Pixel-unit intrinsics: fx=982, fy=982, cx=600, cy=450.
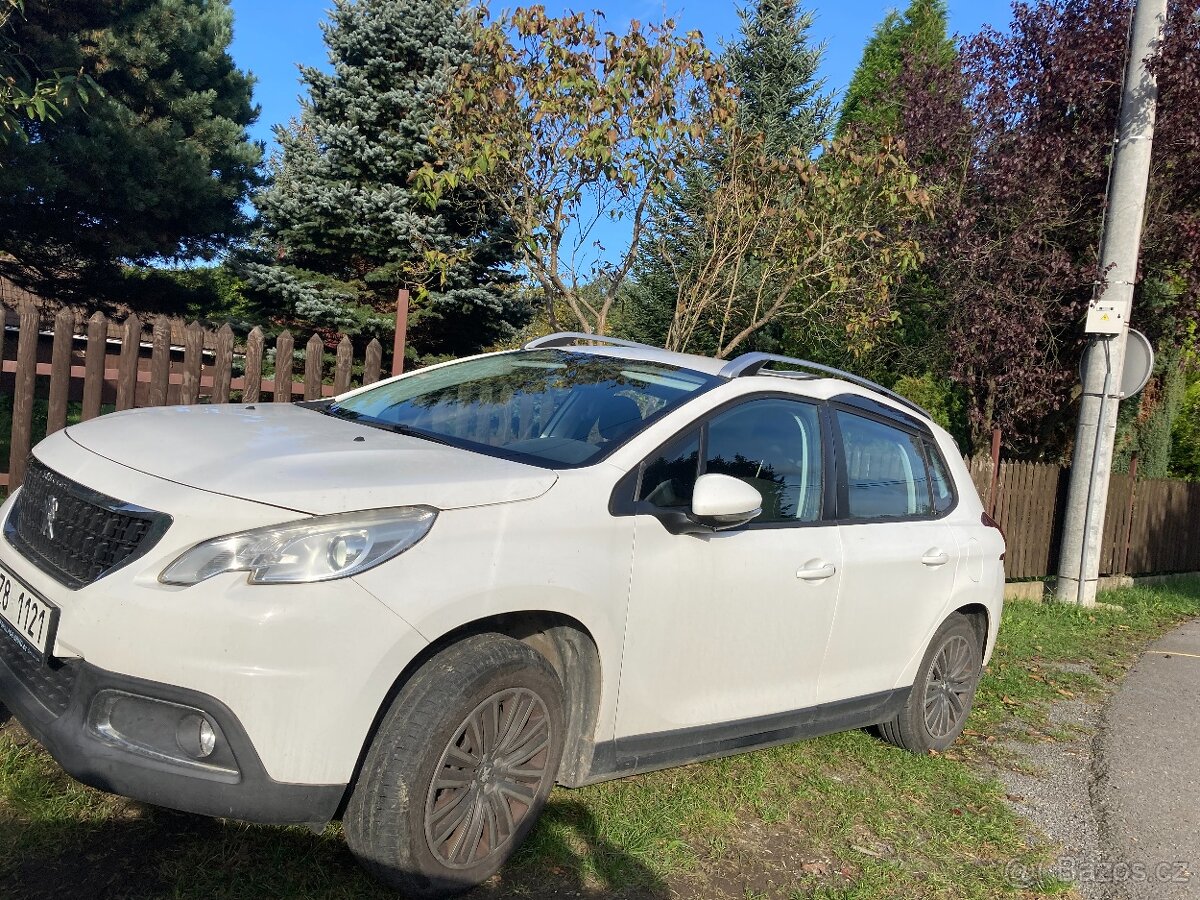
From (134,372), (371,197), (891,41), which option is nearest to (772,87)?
(891,41)

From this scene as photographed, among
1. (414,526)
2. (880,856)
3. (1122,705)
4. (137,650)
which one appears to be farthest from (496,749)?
(1122,705)

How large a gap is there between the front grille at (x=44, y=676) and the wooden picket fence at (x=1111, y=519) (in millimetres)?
8605

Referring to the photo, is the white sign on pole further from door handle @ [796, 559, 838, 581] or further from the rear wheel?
the rear wheel

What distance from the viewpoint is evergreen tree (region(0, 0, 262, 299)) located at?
13867 mm

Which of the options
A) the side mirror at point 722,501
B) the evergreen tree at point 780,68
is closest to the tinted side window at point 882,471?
the side mirror at point 722,501

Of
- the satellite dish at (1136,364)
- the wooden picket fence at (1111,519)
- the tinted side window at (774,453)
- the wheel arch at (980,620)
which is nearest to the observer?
the tinted side window at (774,453)

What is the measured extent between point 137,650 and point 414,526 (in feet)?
2.50

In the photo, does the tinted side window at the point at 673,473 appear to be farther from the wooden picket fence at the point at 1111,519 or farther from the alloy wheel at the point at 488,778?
the wooden picket fence at the point at 1111,519

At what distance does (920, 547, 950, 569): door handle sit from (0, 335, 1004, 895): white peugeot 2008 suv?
4.6 inches

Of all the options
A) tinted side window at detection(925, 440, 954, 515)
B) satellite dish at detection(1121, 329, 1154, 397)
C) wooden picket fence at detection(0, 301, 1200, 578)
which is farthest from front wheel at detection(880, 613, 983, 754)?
satellite dish at detection(1121, 329, 1154, 397)

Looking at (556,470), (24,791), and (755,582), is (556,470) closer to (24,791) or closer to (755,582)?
(755,582)

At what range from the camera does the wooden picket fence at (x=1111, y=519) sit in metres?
10.9

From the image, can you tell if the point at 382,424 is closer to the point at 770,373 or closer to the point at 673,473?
the point at 673,473

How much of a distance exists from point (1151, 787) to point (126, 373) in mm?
6603
